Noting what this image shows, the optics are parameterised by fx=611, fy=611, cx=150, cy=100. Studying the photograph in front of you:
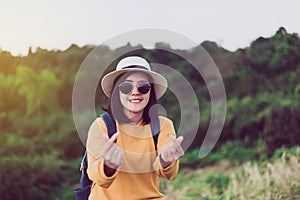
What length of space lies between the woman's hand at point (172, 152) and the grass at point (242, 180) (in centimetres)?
217

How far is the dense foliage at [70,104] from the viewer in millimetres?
4734

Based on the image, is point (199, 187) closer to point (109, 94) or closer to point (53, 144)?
point (53, 144)

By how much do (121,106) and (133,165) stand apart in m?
0.25

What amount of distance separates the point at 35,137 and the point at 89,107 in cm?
211

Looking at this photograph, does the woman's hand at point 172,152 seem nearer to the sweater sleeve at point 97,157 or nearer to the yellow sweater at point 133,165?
the yellow sweater at point 133,165

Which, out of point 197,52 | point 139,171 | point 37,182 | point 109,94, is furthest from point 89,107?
point 37,182

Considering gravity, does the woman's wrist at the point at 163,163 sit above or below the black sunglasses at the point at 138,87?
below

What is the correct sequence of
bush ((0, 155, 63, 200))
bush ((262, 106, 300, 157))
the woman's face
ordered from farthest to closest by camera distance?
1. bush ((262, 106, 300, 157))
2. bush ((0, 155, 63, 200))
3. the woman's face

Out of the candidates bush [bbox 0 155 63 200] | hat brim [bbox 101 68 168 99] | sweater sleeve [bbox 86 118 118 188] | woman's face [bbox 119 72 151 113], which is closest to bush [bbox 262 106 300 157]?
bush [bbox 0 155 63 200]

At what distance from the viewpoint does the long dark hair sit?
8.21ft

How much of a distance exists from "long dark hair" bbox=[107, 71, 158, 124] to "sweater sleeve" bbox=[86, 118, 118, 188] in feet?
0.26

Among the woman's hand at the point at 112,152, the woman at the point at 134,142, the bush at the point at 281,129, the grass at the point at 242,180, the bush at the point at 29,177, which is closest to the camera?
the woman's hand at the point at 112,152

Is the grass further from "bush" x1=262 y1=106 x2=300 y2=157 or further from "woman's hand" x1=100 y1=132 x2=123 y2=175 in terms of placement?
"woman's hand" x1=100 y1=132 x2=123 y2=175

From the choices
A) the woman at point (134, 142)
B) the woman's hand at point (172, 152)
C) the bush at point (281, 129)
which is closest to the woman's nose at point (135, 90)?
the woman at point (134, 142)
